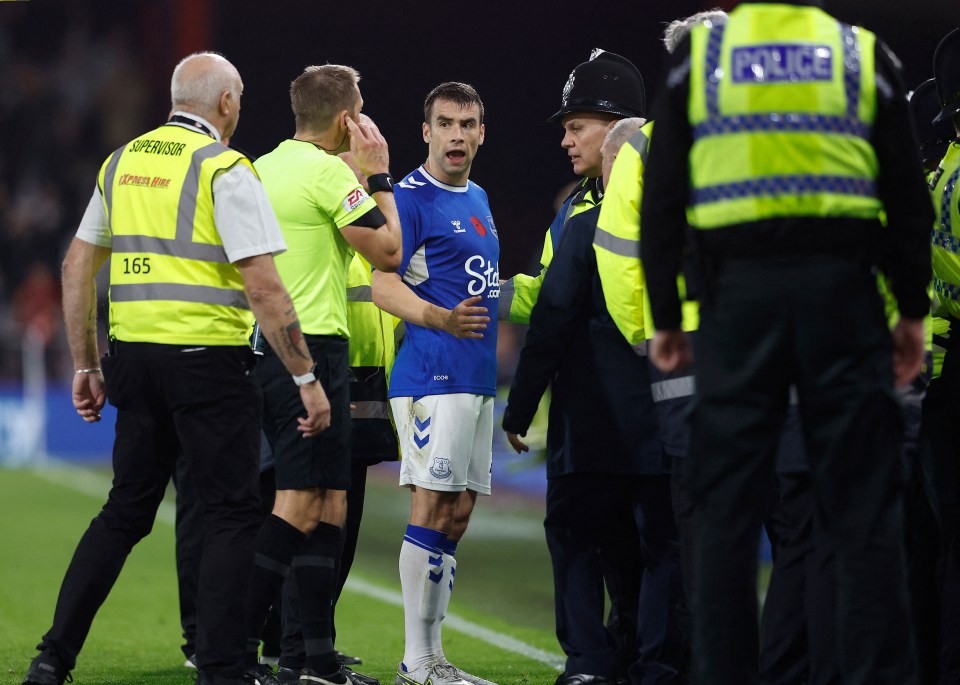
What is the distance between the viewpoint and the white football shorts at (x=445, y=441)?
16.4ft

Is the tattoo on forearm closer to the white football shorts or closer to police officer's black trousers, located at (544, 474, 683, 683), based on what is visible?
the white football shorts

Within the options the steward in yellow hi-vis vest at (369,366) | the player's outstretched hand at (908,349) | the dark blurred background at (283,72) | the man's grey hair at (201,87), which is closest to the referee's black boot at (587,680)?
the steward in yellow hi-vis vest at (369,366)

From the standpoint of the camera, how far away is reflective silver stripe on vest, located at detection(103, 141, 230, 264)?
4316 mm

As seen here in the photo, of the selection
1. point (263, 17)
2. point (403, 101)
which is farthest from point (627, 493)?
point (263, 17)

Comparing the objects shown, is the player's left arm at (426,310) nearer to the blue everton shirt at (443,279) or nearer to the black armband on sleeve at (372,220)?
the blue everton shirt at (443,279)

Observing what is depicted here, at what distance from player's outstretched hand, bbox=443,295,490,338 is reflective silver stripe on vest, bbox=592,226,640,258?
65cm

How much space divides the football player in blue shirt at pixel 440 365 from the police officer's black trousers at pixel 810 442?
1996 mm

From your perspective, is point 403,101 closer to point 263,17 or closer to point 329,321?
point 263,17

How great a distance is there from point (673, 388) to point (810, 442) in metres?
1.20

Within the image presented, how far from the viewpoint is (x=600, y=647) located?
477 centimetres

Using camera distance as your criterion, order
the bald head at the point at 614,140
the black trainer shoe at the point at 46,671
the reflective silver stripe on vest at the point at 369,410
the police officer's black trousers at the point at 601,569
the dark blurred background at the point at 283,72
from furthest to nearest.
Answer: the dark blurred background at the point at 283,72 → the reflective silver stripe on vest at the point at 369,410 → the bald head at the point at 614,140 → the police officer's black trousers at the point at 601,569 → the black trainer shoe at the point at 46,671

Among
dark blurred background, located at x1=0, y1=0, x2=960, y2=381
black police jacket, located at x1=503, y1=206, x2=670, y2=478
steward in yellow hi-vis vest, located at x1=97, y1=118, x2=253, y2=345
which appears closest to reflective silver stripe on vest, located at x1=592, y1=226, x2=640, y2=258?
black police jacket, located at x1=503, y1=206, x2=670, y2=478

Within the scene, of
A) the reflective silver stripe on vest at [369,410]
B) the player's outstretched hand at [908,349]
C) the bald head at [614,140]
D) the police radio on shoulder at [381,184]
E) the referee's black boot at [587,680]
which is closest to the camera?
the player's outstretched hand at [908,349]

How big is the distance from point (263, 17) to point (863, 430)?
16.8 meters
